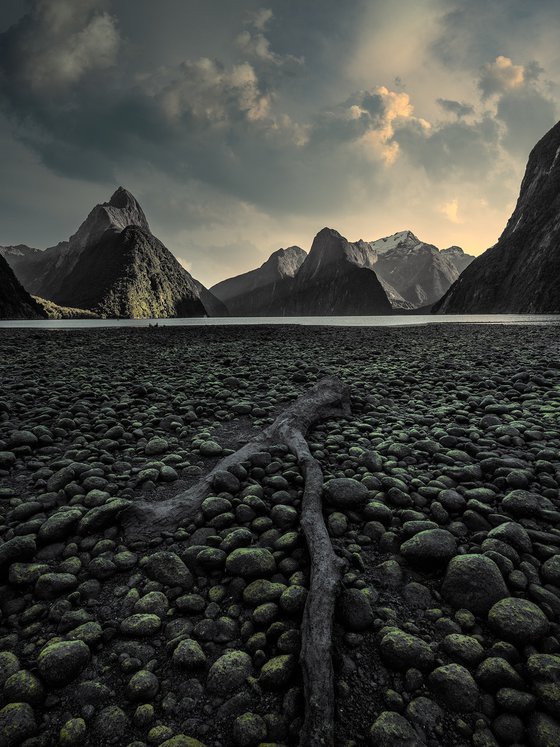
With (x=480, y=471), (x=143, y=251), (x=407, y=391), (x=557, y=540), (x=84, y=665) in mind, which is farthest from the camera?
(x=143, y=251)

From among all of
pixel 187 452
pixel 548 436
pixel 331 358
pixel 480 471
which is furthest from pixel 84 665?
pixel 331 358

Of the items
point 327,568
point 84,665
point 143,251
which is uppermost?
point 143,251

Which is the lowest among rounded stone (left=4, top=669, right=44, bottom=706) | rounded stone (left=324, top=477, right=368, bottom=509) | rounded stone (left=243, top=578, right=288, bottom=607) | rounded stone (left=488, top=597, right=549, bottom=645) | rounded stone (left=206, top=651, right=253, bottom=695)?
rounded stone (left=206, top=651, right=253, bottom=695)

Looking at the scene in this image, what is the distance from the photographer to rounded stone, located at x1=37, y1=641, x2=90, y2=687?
1.95 metres

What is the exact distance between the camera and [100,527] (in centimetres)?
327

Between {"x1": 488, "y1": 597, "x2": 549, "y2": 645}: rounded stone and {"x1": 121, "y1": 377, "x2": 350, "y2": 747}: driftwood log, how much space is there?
97cm

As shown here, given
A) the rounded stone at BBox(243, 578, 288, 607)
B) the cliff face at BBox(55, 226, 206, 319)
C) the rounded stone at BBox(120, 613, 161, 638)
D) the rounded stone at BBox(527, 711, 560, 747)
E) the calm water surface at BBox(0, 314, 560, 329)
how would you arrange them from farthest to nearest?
the cliff face at BBox(55, 226, 206, 319), the calm water surface at BBox(0, 314, 560, 329), the rounded stone at BBox(243, 578, 288, 607), the rounded stone at BBox(120, 613, 161, 638), the rounded stone at BBox(527, 711, 560, 747)

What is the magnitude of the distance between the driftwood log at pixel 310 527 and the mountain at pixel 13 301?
99852mm


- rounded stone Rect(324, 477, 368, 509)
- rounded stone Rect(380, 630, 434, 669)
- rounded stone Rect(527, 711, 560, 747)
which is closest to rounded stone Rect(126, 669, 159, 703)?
rounded stone Rect(380, 630, 434, 669)

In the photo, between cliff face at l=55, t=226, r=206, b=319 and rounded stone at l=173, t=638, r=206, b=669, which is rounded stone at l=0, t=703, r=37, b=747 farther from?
cliff face at l=55, t=226, r=206, b=319

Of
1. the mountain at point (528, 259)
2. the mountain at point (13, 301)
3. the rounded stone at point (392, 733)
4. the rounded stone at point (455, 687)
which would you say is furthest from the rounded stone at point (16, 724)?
the mountain at point (13, 301)

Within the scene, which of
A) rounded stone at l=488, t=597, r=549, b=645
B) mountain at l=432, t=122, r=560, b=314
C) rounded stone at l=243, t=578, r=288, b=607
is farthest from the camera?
mountain at l=432, t=122, r=560, b=314

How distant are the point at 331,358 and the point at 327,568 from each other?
11.1m

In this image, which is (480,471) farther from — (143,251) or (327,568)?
(143,251)
